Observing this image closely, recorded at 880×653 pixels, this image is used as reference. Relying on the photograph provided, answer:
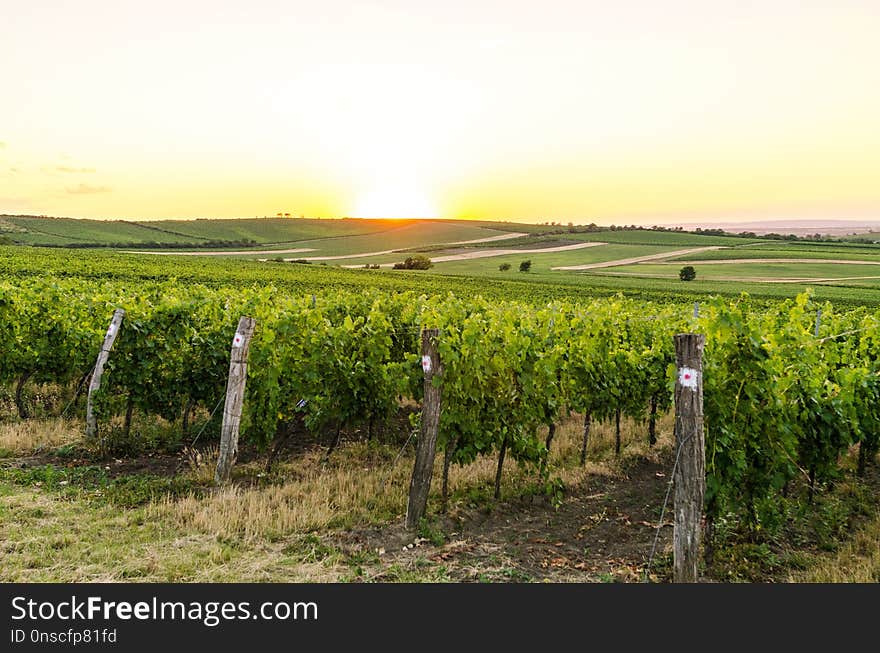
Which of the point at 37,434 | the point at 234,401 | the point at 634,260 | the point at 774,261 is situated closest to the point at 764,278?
the point at 774,261

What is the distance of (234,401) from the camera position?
7805 millimetres

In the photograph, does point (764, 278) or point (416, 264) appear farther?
point (416, 264)

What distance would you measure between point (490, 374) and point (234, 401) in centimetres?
325

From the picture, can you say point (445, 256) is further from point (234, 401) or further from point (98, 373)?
point (234, 401)

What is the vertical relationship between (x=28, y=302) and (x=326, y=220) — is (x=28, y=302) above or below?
below

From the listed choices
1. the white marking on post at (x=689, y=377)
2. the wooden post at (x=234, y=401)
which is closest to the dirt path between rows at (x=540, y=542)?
the white marking on post at (x=689, y=377)

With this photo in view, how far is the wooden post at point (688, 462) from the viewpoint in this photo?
528cm

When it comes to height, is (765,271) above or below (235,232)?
below

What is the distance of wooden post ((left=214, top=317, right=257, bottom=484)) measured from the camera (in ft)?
25.4

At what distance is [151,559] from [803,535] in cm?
665

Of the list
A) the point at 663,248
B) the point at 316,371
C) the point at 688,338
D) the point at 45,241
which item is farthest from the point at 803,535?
the point at 45,241

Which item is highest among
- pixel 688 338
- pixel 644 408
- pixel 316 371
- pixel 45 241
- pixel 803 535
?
pixel 45 241

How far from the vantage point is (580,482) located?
8.14 meters

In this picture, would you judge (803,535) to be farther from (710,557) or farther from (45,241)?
(45,241)
